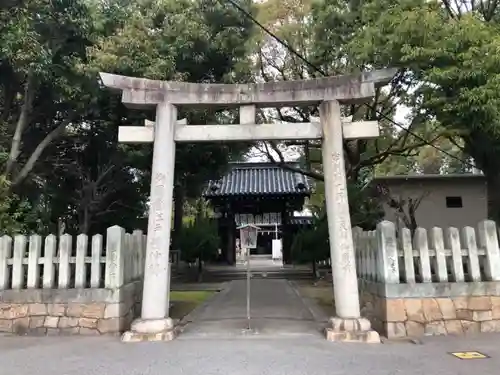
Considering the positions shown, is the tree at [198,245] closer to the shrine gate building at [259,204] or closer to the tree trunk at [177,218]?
the tree trunk at [177,218]

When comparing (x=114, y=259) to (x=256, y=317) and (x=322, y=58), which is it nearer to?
(x=256, y=317)

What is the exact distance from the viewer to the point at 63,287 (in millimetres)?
7512

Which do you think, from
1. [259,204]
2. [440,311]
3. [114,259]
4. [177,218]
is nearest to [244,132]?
[114,259]

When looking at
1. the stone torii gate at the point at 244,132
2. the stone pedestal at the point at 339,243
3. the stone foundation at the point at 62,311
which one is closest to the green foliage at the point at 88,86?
the stone foundation at the point at 62,311

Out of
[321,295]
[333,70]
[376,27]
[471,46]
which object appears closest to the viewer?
[471,46]

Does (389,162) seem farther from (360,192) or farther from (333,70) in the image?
(333,70)

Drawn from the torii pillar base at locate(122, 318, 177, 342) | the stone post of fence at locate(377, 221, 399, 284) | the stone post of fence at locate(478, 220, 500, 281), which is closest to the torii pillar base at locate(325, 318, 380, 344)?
the stone post of fence at locate(377, 221, 399, 284)

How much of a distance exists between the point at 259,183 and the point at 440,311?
17838 mm

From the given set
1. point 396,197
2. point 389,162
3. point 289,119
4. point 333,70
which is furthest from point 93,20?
point 389,162

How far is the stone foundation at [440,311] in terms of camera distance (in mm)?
7129

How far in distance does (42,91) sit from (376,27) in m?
7.50

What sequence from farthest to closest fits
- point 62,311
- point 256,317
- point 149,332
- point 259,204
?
point 259,204, point 256,317, point 62,311, point 149,332

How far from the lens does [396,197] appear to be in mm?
17766

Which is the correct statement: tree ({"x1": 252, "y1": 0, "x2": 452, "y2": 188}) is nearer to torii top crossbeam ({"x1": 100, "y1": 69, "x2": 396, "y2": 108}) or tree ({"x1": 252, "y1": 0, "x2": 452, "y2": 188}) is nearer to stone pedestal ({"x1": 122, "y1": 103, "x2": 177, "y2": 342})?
torii top crossbeam ({"x1": 100, "y1": 69, "x2": 396, "y2": 108})
